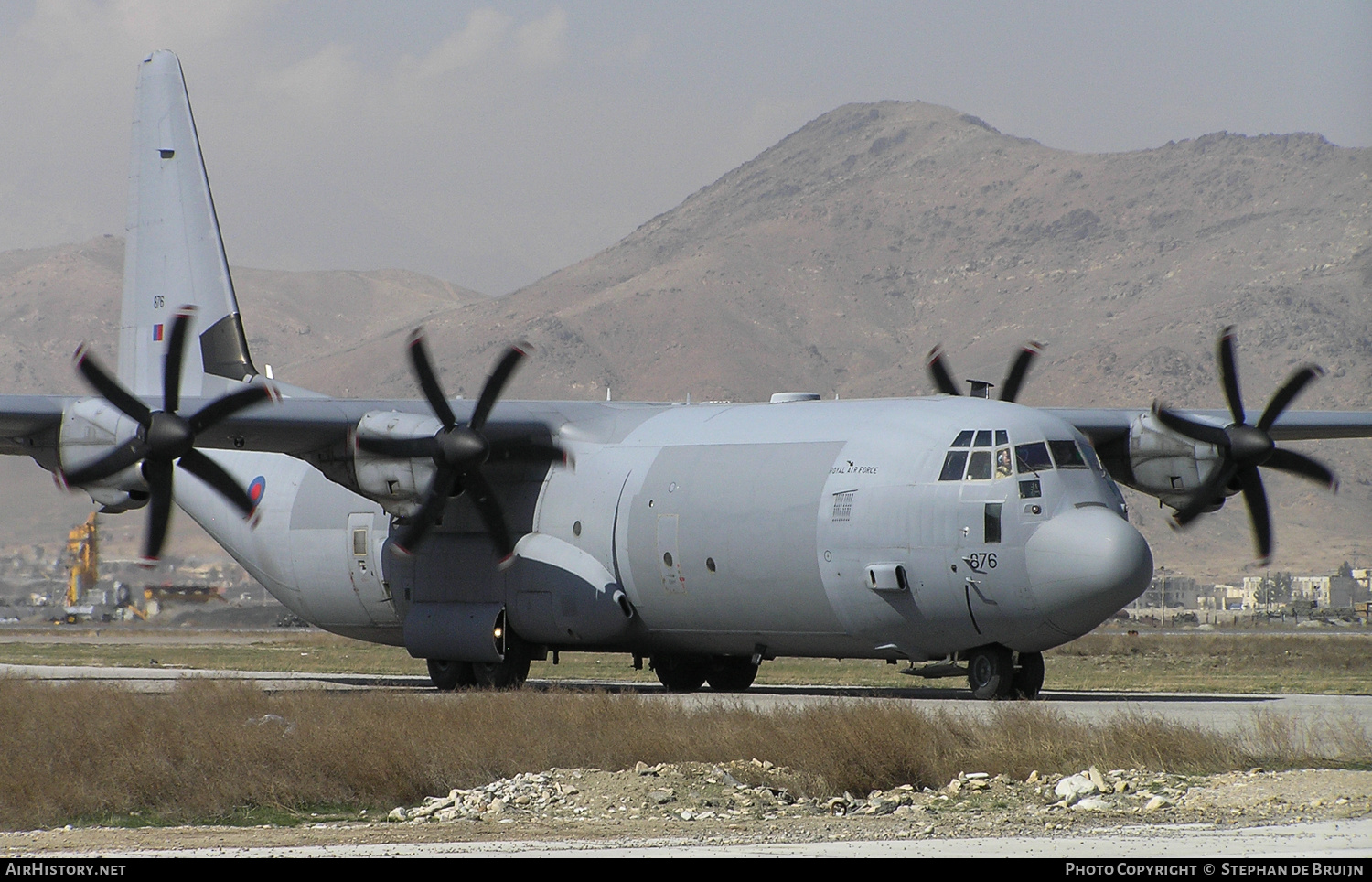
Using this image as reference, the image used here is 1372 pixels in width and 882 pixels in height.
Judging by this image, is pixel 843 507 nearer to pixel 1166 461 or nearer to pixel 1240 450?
pixel 1166 461

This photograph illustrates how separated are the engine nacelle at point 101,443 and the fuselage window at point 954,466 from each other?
11.1m

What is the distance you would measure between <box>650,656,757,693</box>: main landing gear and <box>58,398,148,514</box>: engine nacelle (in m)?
8.34

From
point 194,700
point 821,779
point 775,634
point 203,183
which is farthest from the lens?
point 203,183

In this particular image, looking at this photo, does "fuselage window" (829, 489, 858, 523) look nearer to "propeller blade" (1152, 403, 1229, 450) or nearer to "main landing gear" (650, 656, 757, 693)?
"main landing gear" (650, 656, 757, 693)

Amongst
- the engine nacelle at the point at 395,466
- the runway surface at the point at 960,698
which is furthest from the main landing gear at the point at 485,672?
the engine nacelle at the point at 395,466

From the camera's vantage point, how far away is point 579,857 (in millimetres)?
11023

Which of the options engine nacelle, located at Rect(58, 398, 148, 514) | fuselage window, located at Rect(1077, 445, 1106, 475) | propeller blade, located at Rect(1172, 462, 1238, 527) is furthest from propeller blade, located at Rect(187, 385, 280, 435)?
propeller blade, located at Rect(1172, 462, 1238, 527)

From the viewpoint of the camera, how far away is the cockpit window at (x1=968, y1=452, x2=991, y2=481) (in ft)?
69.8

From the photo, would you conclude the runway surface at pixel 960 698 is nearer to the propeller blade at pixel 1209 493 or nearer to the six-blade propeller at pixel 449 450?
the six-blade propeller at pixel 449 450

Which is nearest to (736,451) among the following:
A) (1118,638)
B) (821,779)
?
(821,779)

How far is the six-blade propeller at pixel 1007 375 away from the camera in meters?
25.2

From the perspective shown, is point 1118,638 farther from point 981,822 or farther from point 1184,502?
point 981,822

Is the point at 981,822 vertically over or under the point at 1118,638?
over

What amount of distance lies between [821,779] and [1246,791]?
3.54 metres
